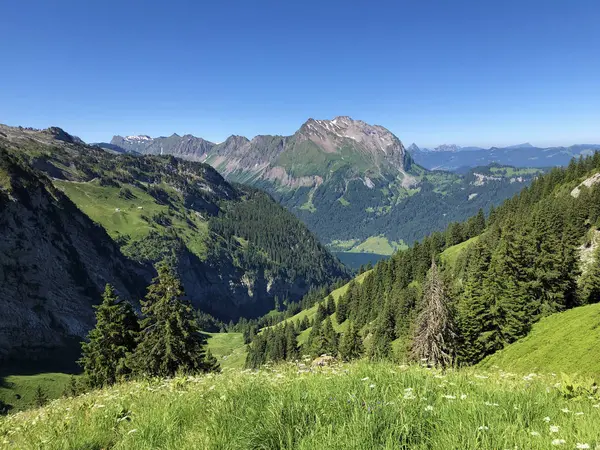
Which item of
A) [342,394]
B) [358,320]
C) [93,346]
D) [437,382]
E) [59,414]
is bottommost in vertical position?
[358,320]

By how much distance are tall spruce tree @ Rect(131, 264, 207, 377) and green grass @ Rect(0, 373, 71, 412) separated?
80.6 meters

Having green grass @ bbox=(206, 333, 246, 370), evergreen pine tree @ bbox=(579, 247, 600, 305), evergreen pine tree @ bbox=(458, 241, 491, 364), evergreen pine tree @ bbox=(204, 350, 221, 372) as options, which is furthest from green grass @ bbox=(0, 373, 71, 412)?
evergreen pine tree @ bbox=(579, 247, 600, 305)

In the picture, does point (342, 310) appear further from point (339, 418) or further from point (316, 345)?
point (339, 418)

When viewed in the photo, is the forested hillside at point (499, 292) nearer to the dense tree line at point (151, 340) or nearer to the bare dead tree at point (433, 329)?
the bare dead tree at point (433, 329)

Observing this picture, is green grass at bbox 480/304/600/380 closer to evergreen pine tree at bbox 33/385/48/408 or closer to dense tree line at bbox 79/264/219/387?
evergreen pine tree at bbox 33/385/48/408

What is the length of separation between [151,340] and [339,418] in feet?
117

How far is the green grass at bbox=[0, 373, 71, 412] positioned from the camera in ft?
315

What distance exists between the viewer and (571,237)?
6134 centimetres

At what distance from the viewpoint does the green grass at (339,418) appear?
407 centimetres

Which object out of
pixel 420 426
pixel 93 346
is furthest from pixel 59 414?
pixel 93 346

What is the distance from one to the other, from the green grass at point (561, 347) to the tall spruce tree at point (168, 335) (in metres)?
28.2

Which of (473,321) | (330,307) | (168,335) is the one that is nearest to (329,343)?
(473,321)

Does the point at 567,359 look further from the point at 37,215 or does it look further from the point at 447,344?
the point at 37,215

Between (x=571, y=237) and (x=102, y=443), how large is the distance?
75.5 meters
